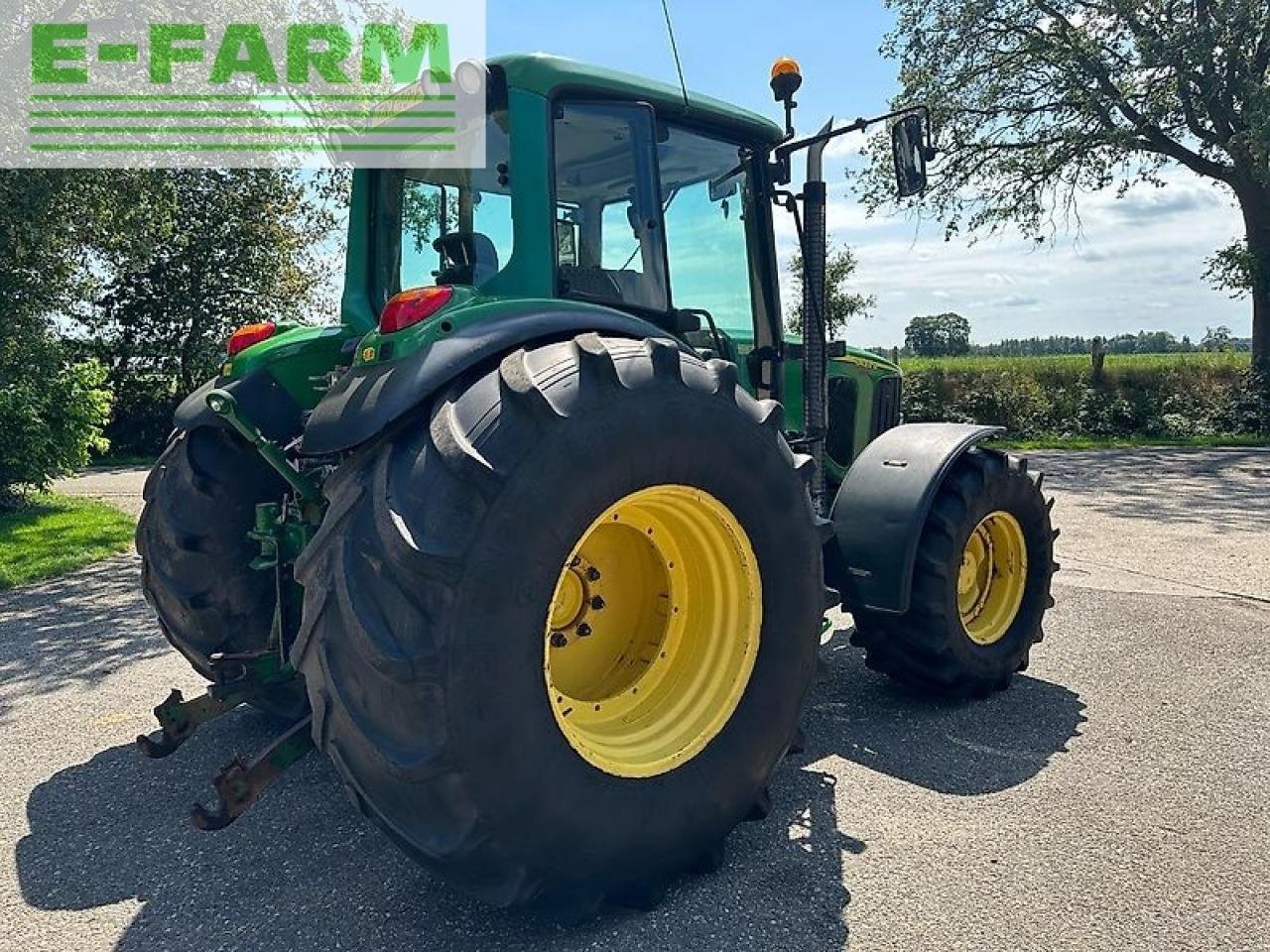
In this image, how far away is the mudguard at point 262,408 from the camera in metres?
3.23

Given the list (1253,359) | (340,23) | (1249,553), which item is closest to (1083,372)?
(1253,359)

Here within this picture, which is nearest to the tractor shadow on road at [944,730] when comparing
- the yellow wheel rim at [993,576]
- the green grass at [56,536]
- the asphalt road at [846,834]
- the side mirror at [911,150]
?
the asphalt road at [846,834]

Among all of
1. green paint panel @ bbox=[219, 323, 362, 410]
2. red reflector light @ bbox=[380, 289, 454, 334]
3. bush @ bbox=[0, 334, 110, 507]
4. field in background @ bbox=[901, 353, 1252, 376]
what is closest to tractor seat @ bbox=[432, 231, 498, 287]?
red reflector light @ bbox=[380, 289, 454, 334]

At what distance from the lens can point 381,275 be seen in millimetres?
3664

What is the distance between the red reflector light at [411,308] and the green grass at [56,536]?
5645mm

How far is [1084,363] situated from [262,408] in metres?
18.0

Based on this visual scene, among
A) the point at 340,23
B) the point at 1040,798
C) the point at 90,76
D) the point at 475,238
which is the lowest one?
the point at 1040,798

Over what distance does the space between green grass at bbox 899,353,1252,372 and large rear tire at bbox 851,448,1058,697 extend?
1514cm

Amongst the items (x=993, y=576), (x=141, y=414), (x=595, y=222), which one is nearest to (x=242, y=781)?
(x=595, y=222)

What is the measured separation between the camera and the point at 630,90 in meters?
3.14

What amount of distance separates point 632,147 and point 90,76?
21.4 ft

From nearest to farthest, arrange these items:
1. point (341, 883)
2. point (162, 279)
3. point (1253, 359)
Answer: point (341, 883)
point (1253, 359)
point (162, 279)

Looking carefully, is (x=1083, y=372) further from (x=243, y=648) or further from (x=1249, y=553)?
(x=243, y=648)

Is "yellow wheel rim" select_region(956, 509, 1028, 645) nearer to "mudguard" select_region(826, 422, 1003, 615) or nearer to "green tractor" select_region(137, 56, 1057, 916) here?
"green tractor" select_region(137, 56, 1057, 916)
